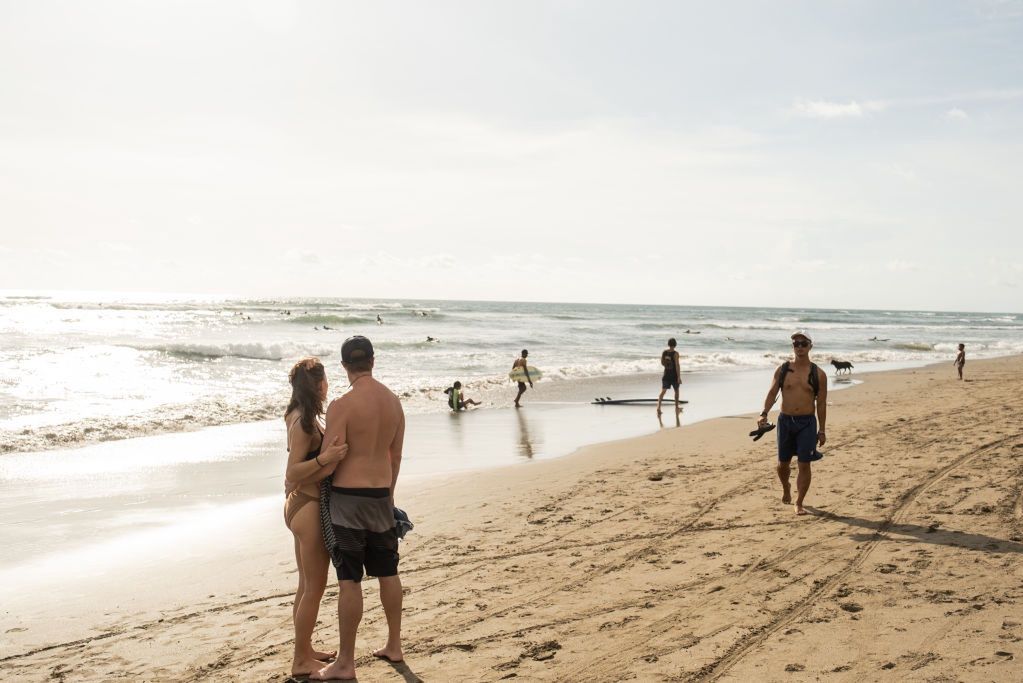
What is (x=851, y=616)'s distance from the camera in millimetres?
4586

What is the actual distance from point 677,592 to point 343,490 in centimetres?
257

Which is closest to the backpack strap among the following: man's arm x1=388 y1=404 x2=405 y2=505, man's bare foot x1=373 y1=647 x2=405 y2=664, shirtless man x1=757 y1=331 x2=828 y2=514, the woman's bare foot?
shirtless man x1=757 y1=331 x2=828 y2=514

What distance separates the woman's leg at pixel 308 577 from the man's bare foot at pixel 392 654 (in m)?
0.37

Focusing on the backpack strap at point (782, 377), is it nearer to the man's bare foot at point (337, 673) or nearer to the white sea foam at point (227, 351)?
the man's bare foot at point (337, 673)

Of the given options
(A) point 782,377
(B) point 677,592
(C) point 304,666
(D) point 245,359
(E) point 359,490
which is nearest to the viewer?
(E) point 359,490

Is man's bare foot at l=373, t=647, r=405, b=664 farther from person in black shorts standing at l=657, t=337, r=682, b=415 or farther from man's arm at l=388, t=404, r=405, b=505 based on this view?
person in black shorts standing at l=657, t=337, r=682, b=415

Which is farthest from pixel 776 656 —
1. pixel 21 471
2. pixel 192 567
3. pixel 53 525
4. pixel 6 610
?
pixel 21 471

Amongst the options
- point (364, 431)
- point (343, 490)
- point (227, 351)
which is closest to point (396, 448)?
point (364, 431)

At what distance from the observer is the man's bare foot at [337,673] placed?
3.98m

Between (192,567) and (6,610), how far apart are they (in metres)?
1.32

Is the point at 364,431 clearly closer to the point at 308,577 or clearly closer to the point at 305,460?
the point at 305,460

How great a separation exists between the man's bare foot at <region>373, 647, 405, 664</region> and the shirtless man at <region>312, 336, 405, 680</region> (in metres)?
0.28

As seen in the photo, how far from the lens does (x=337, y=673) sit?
3975mm

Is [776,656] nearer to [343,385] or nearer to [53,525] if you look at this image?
[53,525]
